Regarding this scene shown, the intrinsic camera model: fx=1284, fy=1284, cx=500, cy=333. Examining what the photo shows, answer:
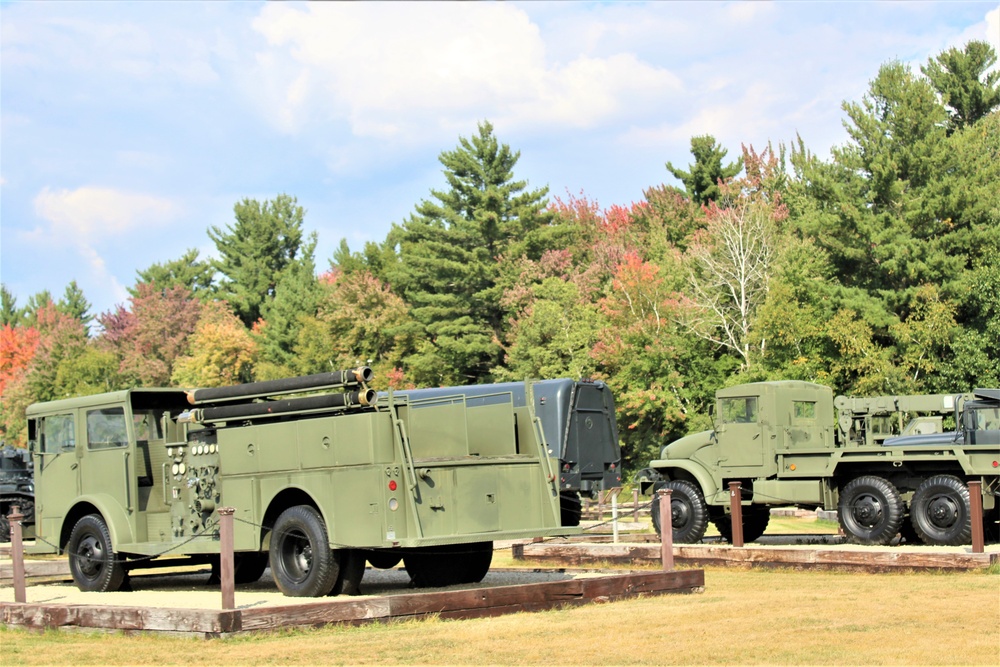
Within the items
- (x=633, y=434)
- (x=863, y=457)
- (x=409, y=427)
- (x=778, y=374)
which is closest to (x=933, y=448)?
(x=863, y=457)

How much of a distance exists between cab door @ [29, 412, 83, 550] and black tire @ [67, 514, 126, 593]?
1.26 feet

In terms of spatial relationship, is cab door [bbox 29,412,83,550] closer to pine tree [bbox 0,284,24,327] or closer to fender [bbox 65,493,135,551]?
fender [bbox 65,493,135,551]

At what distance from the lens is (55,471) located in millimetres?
16641

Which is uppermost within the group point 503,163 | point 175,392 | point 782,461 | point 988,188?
point 503,163

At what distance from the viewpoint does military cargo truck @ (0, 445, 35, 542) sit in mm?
28031

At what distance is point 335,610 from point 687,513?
11396 mm

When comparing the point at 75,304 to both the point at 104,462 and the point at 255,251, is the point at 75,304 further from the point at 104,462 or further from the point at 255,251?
the point at 104,462

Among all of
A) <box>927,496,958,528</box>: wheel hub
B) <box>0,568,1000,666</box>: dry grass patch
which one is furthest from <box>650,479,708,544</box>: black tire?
<box>0,568,1000,666</box>: dry grass patch

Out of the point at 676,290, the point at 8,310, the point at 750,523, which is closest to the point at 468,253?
the point at 676,290

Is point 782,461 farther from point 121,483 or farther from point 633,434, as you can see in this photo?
point 633,434

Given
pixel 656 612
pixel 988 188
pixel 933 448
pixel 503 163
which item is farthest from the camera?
pixel 503 163

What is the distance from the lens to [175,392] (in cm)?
1612

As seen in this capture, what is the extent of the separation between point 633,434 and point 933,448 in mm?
30079

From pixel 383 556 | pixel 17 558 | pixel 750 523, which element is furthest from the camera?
pixel 750 523
